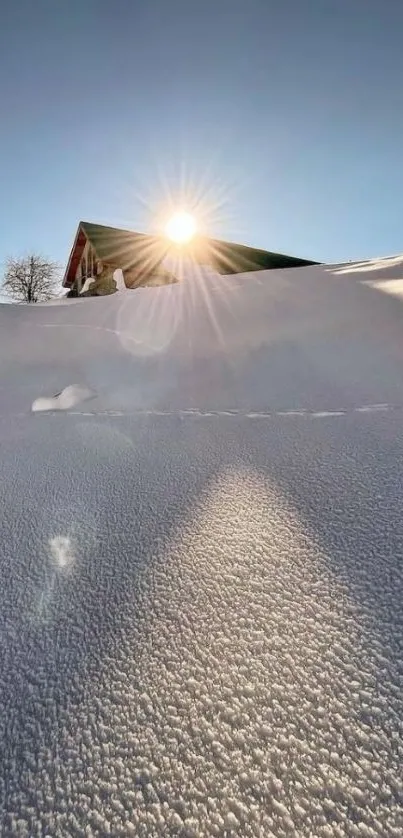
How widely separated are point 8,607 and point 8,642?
2.9 inches

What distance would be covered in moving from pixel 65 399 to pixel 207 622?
1305 mm

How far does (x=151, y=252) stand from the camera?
34.1 feet

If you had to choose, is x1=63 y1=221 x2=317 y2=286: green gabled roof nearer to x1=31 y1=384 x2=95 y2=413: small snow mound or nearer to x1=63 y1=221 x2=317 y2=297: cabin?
x1=63 y1=221 x2=317 y2=297: cabin

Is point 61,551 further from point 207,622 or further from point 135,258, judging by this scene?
point 135,258

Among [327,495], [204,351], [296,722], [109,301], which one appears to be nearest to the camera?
[296,722]

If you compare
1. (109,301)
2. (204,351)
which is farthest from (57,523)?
(109,301)

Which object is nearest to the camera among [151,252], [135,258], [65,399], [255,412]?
[255,412]

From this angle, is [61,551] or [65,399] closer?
[61,551]

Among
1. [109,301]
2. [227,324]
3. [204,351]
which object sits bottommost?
[204,351]

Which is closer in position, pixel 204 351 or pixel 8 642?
pixel 8 642

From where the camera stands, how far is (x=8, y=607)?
584 mm

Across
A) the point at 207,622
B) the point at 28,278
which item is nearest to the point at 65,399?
the point at 207,622

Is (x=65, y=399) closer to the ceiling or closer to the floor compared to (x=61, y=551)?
closer to the ceiling

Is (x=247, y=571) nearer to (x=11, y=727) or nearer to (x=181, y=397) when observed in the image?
(x=11, y=727)
